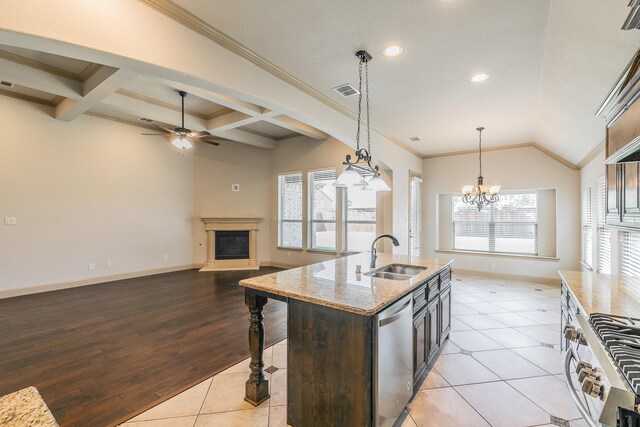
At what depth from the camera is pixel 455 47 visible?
8.66ft

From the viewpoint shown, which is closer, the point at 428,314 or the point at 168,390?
the point at 168,390

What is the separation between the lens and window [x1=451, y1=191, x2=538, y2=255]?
621 cm

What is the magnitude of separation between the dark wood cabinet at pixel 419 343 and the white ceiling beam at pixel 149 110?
537 cm

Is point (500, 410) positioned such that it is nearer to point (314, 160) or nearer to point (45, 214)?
point (314, 160)

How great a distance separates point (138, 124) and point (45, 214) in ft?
8.21

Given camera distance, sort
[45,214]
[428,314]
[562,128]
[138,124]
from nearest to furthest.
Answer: [428,314] → [562,128] → [45,214] → [138,124]

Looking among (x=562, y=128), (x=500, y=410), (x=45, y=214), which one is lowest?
(x=500, y=410)

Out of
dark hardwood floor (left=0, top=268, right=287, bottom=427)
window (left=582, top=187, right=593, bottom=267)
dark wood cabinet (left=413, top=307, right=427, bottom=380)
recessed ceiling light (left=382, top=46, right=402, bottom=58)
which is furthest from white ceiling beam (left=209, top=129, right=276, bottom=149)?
window (left=582, top=187, right=593, bottom=267)

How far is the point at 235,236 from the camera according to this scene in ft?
24.9

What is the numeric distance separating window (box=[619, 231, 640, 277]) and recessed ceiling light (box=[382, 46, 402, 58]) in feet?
9.81

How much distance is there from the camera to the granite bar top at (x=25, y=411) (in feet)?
2.26

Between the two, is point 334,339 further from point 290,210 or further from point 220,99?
point 290,210

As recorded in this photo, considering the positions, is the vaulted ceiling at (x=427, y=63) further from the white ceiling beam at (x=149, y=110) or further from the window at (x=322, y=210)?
the window at (x=322, y=210)

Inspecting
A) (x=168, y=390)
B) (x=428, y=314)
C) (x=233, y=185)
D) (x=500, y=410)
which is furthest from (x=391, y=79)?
(x=233, y=185)
